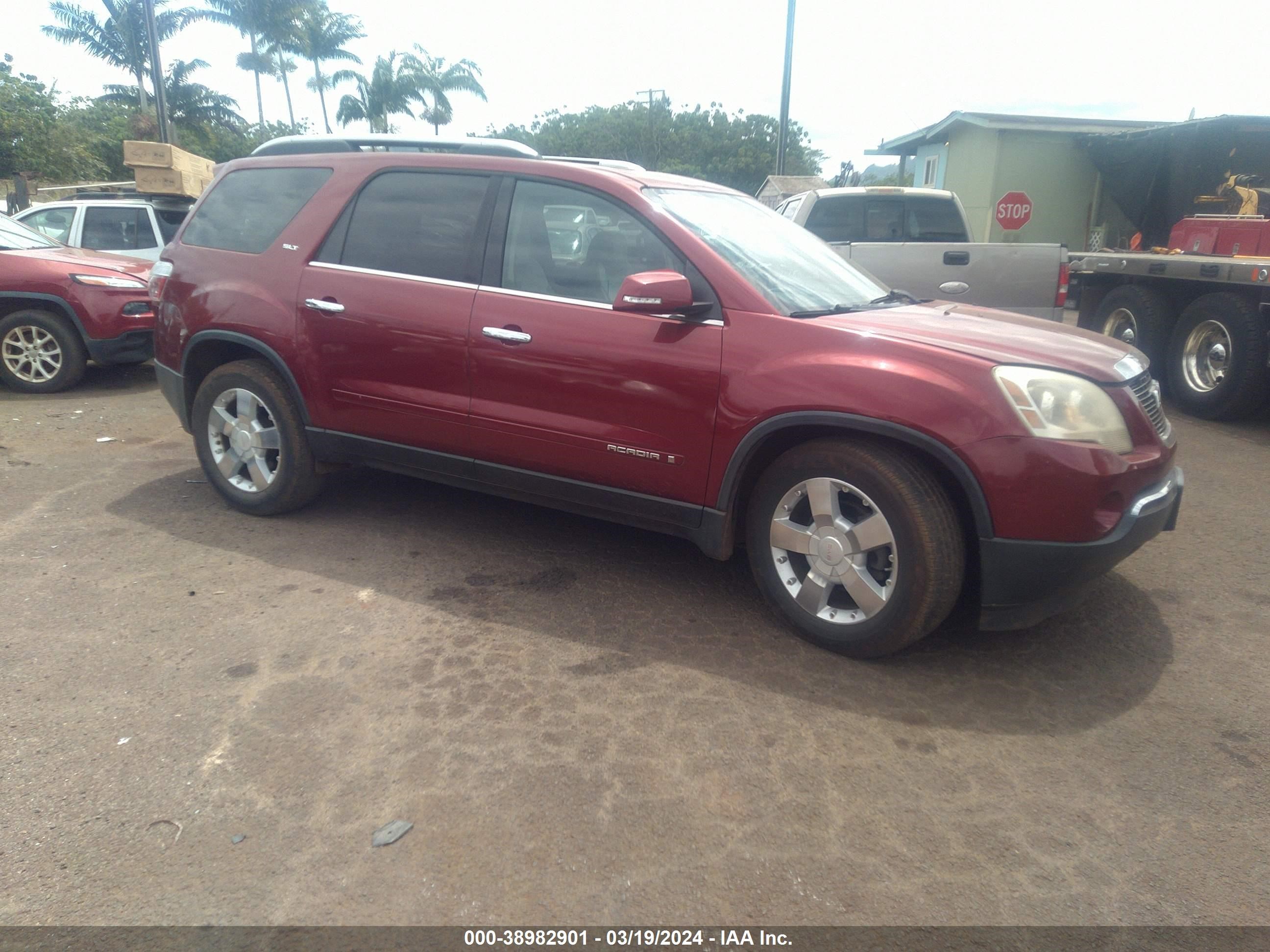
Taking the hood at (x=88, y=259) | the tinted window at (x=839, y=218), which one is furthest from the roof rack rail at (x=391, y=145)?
the tinted window at (x=839, y=218)

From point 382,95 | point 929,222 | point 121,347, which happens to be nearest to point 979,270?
point 929,222

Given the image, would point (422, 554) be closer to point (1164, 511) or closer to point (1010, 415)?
point (1010, 415)

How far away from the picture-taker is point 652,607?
13.1 ft

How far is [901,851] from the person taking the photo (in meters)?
2.50

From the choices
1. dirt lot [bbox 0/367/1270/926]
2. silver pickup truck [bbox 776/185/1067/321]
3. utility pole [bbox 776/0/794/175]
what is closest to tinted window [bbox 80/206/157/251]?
dirt lot [bbox 0/367/1270/926]

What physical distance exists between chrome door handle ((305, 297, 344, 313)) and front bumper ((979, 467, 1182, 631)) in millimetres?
3067

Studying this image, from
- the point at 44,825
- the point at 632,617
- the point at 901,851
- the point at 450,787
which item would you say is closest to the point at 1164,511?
the point at 901,851

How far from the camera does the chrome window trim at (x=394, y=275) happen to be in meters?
4.22

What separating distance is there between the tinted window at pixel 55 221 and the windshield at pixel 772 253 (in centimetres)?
923

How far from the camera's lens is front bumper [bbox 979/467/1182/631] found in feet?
10.4

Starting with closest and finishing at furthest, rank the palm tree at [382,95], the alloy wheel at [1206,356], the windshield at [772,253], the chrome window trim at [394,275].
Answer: the windshield at [772,253], the chrome window trim at [394,275], the alloy wheel at [1206,356], the palm tree at [382,95]

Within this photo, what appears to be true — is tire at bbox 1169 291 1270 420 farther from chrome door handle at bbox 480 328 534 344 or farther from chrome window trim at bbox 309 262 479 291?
chrome window trim at bbox 309 262 479 291

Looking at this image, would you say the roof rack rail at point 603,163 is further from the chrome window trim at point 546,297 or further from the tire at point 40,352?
the tire at point 40,352

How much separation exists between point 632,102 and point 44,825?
2825 inches
